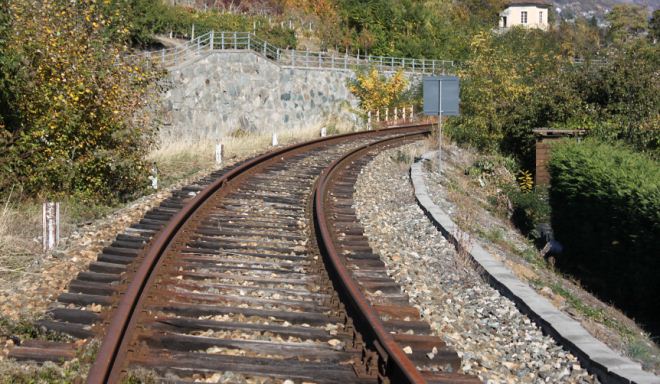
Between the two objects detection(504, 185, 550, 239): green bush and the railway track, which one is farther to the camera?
detection(504, 185, 550, 239): green bush

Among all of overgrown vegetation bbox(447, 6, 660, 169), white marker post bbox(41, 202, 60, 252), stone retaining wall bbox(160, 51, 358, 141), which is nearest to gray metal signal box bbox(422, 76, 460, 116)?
overgrown vegetation bbox(447, 6, 660, 169)

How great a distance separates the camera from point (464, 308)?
7.56m

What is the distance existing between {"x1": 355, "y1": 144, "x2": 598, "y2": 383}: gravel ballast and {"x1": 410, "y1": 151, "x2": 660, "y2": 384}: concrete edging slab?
8 cm

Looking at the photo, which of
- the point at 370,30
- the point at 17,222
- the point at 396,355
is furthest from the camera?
the point at 370,30

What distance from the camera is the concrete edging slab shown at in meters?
5.65

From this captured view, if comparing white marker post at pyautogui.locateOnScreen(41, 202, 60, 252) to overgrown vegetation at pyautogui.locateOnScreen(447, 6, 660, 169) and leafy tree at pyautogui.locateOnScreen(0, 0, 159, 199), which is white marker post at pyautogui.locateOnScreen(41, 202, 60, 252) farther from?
overgrown vegetation at pyautogui.locateOnScreen(447, 6, 660, 169)

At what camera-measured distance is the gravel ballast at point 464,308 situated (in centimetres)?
605

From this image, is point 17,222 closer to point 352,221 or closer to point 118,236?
point 118,236

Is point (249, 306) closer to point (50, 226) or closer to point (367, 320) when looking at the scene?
point (367, 320)

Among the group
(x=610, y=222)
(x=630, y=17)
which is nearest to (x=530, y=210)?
(x=610, y=222)

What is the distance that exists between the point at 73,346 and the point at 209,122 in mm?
31021

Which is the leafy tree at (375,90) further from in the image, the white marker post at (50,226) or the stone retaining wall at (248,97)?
the white marker post at (50,226)

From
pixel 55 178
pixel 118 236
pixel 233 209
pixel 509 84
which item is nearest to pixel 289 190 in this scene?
pixel 233 209

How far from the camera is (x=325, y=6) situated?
62531 millimetres
